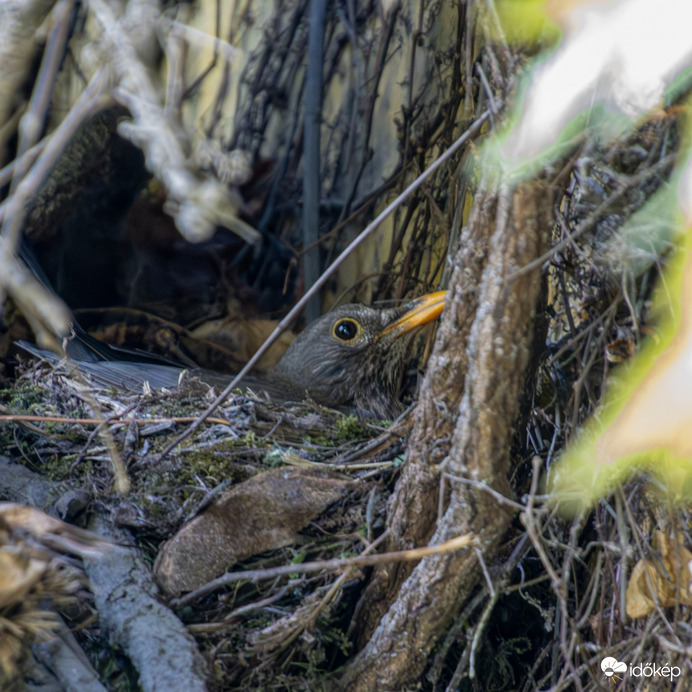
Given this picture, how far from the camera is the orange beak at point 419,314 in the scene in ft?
8.27

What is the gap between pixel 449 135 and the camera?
270cm

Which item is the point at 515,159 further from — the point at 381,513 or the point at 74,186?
the point at 74,186

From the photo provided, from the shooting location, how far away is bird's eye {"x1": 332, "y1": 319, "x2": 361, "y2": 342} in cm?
292

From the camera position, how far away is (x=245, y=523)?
1.54 meters

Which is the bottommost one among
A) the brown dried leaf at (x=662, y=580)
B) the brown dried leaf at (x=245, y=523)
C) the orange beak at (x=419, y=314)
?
the brown dried leaf at (x=662, y=580)

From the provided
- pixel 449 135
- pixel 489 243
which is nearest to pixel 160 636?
pixel 489 243

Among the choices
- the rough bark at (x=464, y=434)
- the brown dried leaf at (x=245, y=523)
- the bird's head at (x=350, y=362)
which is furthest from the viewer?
the bird's head at (x=350, y=362)

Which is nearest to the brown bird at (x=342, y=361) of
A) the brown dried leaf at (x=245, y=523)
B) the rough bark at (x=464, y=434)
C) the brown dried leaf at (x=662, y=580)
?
the brown dried leaf at (x=245, y=523)

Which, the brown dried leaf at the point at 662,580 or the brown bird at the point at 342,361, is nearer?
the brown dried leaf at the point at 662,580

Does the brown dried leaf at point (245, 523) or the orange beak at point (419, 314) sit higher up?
the brown dried leaf at point (245, 523)

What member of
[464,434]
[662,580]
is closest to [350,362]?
[464,434]

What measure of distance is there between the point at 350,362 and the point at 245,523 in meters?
1.52

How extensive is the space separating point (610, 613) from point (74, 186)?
8.58ft

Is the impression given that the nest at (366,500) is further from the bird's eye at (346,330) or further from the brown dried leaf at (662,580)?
the bird's eye at (346,330)
